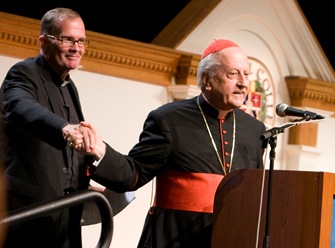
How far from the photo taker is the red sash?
3.76m

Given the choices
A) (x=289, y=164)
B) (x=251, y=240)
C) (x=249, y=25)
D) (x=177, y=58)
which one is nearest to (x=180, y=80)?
(x=177, y=58)

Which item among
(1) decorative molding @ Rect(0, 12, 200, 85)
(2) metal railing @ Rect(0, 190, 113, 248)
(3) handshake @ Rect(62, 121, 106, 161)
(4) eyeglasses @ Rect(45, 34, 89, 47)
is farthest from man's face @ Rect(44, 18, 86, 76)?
(1) decorative molding @ Rect(0, 12, 200, 85)

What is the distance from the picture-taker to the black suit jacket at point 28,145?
134 inches

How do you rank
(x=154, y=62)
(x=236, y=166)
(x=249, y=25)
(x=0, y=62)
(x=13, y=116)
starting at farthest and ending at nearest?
(x=249, y=25), (x=154, y=62), (x=0, y=62), (x=236, y=166), (x=13, y=116)

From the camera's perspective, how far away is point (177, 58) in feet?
22.1

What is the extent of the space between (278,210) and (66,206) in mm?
1608

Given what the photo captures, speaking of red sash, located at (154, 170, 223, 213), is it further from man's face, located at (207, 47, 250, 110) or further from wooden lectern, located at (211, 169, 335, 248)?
man's face, located at (207, 47, 250, 110)

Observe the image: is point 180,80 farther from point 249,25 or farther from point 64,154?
point 64,154

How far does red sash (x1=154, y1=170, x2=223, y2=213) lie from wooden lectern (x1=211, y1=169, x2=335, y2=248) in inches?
Answer: 5.9

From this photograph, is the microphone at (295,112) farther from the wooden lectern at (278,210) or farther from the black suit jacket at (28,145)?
the black suit jacket at (28,145)

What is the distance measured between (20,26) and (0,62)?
28 centimetres

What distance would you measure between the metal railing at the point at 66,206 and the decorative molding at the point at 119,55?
3532 millimetres

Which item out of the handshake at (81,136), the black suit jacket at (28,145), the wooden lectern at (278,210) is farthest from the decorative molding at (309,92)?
the handshake at (81,136)

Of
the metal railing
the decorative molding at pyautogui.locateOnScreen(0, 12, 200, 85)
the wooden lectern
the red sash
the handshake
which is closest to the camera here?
the metal railing
